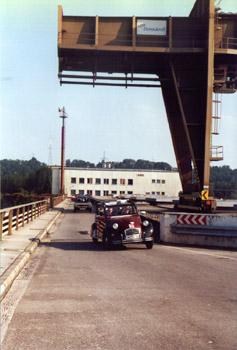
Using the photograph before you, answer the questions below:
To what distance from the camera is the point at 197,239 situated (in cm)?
2006

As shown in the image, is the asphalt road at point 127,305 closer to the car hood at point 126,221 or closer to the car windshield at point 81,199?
the car hood at point 126,221

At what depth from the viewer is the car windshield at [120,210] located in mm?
18734

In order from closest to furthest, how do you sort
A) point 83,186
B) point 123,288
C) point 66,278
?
point 123,288 → point 66,278 → point 83,186

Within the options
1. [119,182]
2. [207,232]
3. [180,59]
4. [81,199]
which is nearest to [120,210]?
[207,232]

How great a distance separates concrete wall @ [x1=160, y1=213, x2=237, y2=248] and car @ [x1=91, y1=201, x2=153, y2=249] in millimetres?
2233

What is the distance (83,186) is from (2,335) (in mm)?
126443

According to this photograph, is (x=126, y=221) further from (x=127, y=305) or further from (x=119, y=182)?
(x=119, y=182)

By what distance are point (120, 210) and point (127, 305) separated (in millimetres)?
10420

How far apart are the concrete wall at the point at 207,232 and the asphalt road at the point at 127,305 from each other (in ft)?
13.9

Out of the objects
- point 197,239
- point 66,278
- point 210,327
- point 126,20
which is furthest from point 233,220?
point 126,20

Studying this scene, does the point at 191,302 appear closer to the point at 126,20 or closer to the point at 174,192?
the point at 126,20

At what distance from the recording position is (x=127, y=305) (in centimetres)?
848

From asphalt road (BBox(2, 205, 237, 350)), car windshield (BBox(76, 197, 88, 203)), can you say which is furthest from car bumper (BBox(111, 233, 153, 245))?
car windshield (BBox(76, 197, 88, 203))

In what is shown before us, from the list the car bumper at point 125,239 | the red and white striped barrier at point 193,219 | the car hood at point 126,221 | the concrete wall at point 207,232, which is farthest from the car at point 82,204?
the car bumper at point 125,239
